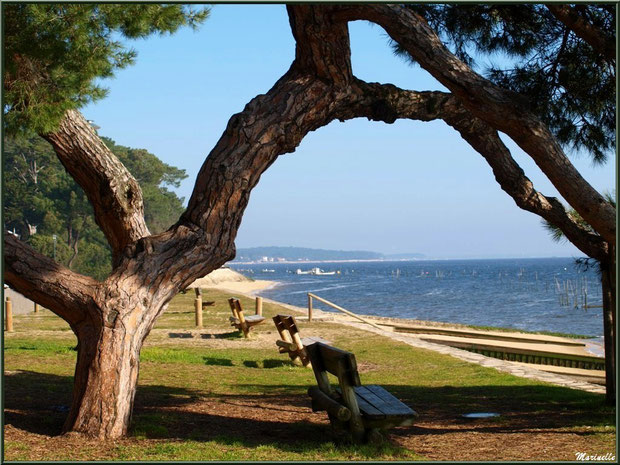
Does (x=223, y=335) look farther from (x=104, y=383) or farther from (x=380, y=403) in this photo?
(x=380, y=403)

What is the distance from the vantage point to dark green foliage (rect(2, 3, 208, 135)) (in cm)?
632

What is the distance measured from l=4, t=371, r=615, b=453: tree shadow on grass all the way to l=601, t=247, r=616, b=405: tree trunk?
0.74 ft

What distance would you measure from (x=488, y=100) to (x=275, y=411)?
13.0 feet

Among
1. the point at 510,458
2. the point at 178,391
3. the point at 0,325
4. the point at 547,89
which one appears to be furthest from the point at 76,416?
the point at 547,89

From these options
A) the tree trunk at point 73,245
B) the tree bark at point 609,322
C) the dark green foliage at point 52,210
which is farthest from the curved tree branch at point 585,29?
the tree trunk at point 73,245

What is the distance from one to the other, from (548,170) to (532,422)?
8.25ft

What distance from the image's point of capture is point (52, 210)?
54.6 meters

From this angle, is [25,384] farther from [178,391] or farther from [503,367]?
[503,367]

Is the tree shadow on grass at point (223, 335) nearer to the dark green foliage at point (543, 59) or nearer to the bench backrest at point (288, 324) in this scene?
the bench backrest at point (288, 324)

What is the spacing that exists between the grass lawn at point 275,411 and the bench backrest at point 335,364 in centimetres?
51

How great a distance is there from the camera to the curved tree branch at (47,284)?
6266 mm

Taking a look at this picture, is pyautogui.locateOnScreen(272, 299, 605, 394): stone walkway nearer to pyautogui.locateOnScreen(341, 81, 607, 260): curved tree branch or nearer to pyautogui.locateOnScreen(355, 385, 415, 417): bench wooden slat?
pyautogui.locateOnScreen(341, 81, 607, 260): curved tree branch

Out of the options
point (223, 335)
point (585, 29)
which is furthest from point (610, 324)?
point (223, 335)

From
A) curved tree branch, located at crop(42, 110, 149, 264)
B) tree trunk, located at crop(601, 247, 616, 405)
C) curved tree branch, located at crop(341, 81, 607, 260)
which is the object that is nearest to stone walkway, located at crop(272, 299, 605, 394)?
tree trunk, located at crop(601, 247, 616, 405)
